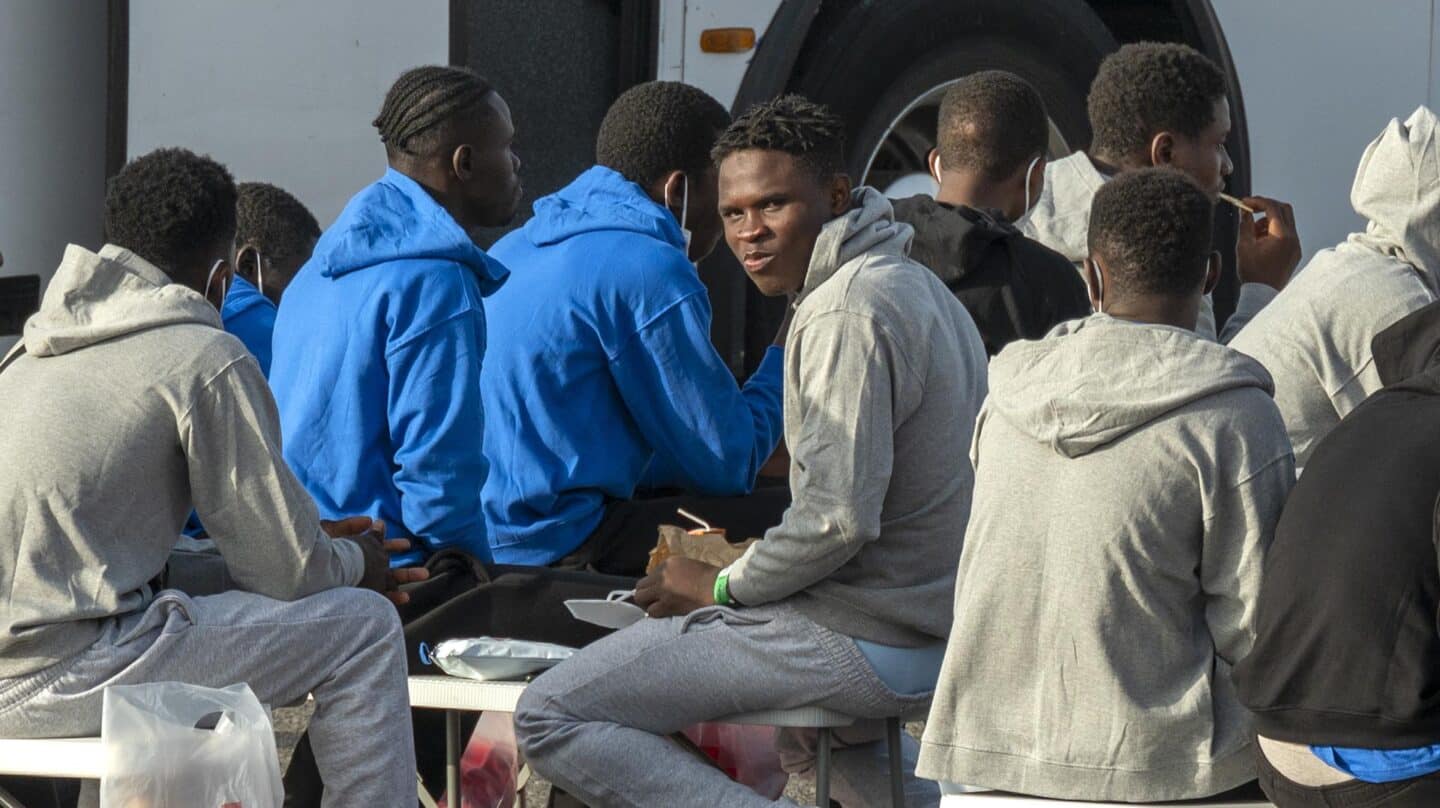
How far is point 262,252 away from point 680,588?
1.64 metres

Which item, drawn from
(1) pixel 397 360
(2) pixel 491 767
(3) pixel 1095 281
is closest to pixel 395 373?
(1) pixel 397 360

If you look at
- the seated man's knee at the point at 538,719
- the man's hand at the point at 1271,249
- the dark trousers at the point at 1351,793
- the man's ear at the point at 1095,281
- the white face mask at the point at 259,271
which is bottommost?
the seated man's knee at the point at 538,719

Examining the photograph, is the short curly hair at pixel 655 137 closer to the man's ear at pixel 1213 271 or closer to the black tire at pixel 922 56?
the black tire at pixel 922 56

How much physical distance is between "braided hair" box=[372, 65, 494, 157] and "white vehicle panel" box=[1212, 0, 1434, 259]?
2.76 meters

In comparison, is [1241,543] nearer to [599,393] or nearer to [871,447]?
[871,447]

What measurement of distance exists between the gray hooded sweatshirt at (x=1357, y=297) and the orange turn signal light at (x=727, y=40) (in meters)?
1.80

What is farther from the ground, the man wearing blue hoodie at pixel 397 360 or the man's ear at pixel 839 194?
the man's ear at pixel 839 194

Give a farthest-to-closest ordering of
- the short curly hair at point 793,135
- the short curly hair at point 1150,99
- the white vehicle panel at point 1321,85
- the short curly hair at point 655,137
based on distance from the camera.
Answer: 1. the white vehicle panel at point 1321,85
2. the short curly hair at point 1150,99
3. the short curly hair at point 655,137
4. the short curly hair at point 793,135

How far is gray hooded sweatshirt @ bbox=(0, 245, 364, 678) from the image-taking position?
→ 9.63 ft

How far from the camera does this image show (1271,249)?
4051 mm

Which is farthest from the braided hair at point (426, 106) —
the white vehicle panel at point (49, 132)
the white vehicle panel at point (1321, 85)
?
the white vehicle panel at point (1321, 85)

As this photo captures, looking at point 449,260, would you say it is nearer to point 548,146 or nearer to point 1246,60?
point 548,146

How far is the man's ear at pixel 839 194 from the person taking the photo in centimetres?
336

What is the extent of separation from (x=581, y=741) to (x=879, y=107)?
95.6 inches
